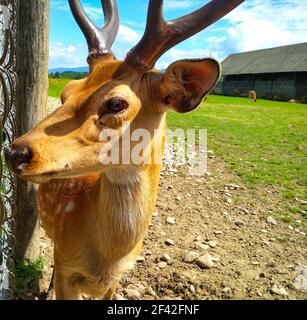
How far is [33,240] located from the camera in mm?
3783

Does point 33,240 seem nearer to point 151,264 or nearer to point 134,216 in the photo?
point 151,264

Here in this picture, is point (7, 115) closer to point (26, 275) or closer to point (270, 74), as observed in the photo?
point (26, 275)

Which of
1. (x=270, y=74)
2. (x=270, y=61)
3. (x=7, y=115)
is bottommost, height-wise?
(x=7, y=115)

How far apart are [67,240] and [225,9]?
6.74 ft

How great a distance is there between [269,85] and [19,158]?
46.2 m

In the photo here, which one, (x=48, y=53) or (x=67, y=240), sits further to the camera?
(x=48, y=53)

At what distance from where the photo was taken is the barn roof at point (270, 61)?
145ft

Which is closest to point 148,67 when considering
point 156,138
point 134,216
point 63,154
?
point 156,138

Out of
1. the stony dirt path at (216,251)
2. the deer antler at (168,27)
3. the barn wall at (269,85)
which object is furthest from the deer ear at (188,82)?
the barn wall at (269,85)

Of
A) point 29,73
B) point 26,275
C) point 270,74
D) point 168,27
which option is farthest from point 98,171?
point 270,74

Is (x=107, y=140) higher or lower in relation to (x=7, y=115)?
lower

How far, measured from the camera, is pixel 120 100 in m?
2.32

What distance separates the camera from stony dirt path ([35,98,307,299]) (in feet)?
12.3

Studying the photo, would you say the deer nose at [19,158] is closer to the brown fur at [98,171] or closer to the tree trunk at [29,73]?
the brown fur at [98,171]
